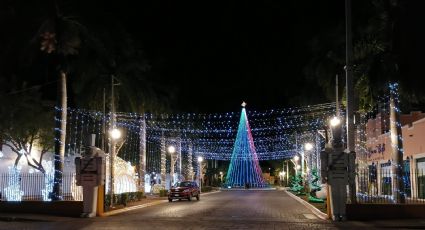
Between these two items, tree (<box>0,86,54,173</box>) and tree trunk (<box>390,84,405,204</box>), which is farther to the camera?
tree (<box>0,86,54,173</box>)

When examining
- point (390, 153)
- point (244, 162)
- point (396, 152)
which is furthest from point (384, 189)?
point (244, 162)

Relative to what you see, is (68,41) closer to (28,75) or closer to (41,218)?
(41,218)

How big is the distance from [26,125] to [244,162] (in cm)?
3539

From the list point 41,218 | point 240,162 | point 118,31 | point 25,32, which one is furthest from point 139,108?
point 240,162

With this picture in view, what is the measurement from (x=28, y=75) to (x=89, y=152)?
55.4ft

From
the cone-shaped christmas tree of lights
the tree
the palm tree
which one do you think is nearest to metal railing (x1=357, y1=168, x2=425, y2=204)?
the palm tree

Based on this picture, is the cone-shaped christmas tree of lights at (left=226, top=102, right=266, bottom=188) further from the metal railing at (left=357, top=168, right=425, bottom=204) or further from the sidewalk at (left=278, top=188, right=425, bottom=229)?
the sidewalk at (left=278, top=188, right=425, bottom=229)

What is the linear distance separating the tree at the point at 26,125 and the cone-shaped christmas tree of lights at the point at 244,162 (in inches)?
972

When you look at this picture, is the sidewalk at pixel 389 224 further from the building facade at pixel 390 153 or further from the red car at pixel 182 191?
the red car at pixel 182 191

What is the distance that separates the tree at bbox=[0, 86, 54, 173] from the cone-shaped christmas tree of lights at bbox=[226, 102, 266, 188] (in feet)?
81.0

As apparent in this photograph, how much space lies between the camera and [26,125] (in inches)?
1688

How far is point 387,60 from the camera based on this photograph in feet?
91.6

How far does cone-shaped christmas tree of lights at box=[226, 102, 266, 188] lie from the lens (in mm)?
67375

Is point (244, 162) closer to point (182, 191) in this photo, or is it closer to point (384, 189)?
point (182, 191)
